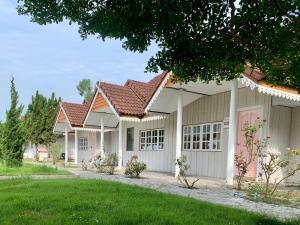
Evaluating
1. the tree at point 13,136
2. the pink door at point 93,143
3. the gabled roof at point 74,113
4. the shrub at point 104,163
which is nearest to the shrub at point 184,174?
the shrub at point 104,163

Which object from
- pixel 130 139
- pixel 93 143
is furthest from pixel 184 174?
pixel 93 143

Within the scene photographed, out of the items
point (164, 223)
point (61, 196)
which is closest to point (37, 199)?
point (61, 196)

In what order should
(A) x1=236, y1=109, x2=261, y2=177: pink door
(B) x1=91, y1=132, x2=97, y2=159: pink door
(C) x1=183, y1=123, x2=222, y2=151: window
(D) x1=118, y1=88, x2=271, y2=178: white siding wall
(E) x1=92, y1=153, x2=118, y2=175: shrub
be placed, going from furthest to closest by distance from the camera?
(B) x1=91, y1=132, x2=97, y2=159: pink door < (E) x1=92, y1=153, x2=118, y2=175: shrub < (C) x1=183, y1=123, x2=222, y2=151: window < (D) x1=118, y1=88, x2=271, y2=178: white siding wall < (A) x1=236, y1=109, x2=261, y2=177: pink door

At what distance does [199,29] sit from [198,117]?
13103 mm

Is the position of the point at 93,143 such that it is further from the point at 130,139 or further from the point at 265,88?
the point at 265,88

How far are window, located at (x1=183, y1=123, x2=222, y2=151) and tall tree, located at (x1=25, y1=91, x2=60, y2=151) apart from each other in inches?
754

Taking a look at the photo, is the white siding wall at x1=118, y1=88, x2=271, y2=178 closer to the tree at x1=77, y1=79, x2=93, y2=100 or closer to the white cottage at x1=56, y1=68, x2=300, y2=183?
the white cottage at x1=56, y1=68, x2=300, y2=183

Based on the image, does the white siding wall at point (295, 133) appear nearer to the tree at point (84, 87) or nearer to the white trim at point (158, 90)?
the white trim at point (158, 90)

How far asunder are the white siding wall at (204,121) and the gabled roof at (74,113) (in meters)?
7.40

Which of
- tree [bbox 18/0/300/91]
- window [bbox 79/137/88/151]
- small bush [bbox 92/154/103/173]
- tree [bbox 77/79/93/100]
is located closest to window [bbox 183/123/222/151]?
small bush [bbox 92/154/103/173]

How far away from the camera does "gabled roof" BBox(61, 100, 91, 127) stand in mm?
27250

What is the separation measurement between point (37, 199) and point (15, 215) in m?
Result: 1.32

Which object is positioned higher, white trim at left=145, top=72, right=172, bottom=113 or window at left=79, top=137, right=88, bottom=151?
white trim at left=145, top=72, right=172, bottom=113

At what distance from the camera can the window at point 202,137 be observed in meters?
16.3
